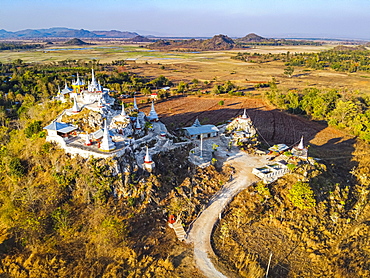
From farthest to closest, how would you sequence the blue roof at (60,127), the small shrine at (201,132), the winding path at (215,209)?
the small shrine at (201,132), the blue roof at (60,127), the winding path at (215,209)

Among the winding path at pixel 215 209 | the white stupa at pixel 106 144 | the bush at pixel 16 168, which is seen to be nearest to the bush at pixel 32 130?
the bush at pixel 16 168

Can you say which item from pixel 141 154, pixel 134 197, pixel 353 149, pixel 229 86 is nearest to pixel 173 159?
pixel 141 154

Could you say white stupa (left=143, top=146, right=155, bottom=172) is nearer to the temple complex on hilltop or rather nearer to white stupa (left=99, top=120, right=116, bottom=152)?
the temple complex on hilltop

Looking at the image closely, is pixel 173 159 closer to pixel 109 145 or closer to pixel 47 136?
pixel 109 145

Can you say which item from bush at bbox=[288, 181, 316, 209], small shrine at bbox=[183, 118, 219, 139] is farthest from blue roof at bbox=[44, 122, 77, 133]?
bush at bbox=[288, 181, 316, 209]

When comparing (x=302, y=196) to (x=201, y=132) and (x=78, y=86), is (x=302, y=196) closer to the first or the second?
(x=201, y=132)

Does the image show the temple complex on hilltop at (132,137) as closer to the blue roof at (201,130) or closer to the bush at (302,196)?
the blue roof at (201,130)
